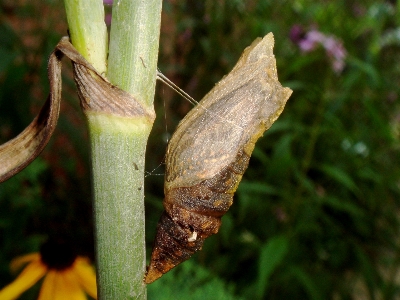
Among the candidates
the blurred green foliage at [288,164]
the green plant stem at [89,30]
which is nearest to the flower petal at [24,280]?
the blurred green foliage at [288,164]

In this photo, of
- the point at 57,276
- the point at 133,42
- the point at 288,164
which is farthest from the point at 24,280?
the point at 288,164

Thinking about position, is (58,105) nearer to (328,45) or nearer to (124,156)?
(124,156)

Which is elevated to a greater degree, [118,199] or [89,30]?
[89,30]

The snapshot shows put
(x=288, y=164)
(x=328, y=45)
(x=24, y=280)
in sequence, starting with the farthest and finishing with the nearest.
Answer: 1. (x=328, y=45)
2. (x=288, y=164)
3. (x=24, y=280)

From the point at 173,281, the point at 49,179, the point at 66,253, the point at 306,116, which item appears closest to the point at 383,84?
the point at 306,116

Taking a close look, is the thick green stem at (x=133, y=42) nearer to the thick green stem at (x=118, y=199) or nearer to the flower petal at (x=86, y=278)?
the thick green stem at (x=118, y=199)

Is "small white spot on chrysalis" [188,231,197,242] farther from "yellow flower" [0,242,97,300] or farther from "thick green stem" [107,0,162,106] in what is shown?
"yellow flower" [0,242,97,300]

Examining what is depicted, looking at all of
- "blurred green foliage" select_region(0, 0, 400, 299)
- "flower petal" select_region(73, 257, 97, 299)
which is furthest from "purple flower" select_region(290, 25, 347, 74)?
"flower petal" select_region(73, 257, 97, 299)
